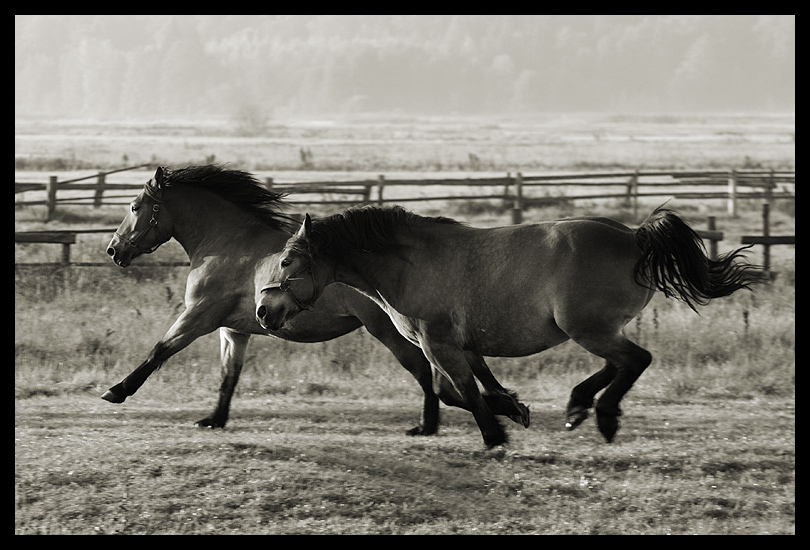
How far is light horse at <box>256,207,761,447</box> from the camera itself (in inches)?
238

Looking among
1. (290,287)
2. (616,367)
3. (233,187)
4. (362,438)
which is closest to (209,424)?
(362,438)

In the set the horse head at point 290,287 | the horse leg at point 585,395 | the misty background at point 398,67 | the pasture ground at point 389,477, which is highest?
the misty background at point 398,67

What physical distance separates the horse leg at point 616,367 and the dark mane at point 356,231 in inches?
57.5

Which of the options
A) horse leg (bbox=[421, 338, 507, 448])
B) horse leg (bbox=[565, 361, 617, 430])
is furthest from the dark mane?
horse leg (bbox=[565, 361, 617, 430])

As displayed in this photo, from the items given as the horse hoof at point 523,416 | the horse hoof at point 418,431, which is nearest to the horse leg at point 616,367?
the horse hoof at point 523,416

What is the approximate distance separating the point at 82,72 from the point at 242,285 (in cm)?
10310

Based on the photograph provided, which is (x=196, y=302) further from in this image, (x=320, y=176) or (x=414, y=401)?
(x=320, y=176)

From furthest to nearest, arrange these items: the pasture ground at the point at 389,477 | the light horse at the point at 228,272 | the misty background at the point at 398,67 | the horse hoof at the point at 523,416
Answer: the misty background at the point at 398,67
the light horse at the point at 228,272
the horse hoof at the point at 523,416
the pasture ground at the point at 389,477

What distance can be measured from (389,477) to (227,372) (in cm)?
206

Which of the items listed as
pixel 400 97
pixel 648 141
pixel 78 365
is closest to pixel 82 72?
pixel 400 97

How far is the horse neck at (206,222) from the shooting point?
7.41 metres

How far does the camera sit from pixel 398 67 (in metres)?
117

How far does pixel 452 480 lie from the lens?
6.14 meters

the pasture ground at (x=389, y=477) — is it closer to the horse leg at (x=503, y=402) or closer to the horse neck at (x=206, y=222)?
the horse leg at (x=503, y=402)
